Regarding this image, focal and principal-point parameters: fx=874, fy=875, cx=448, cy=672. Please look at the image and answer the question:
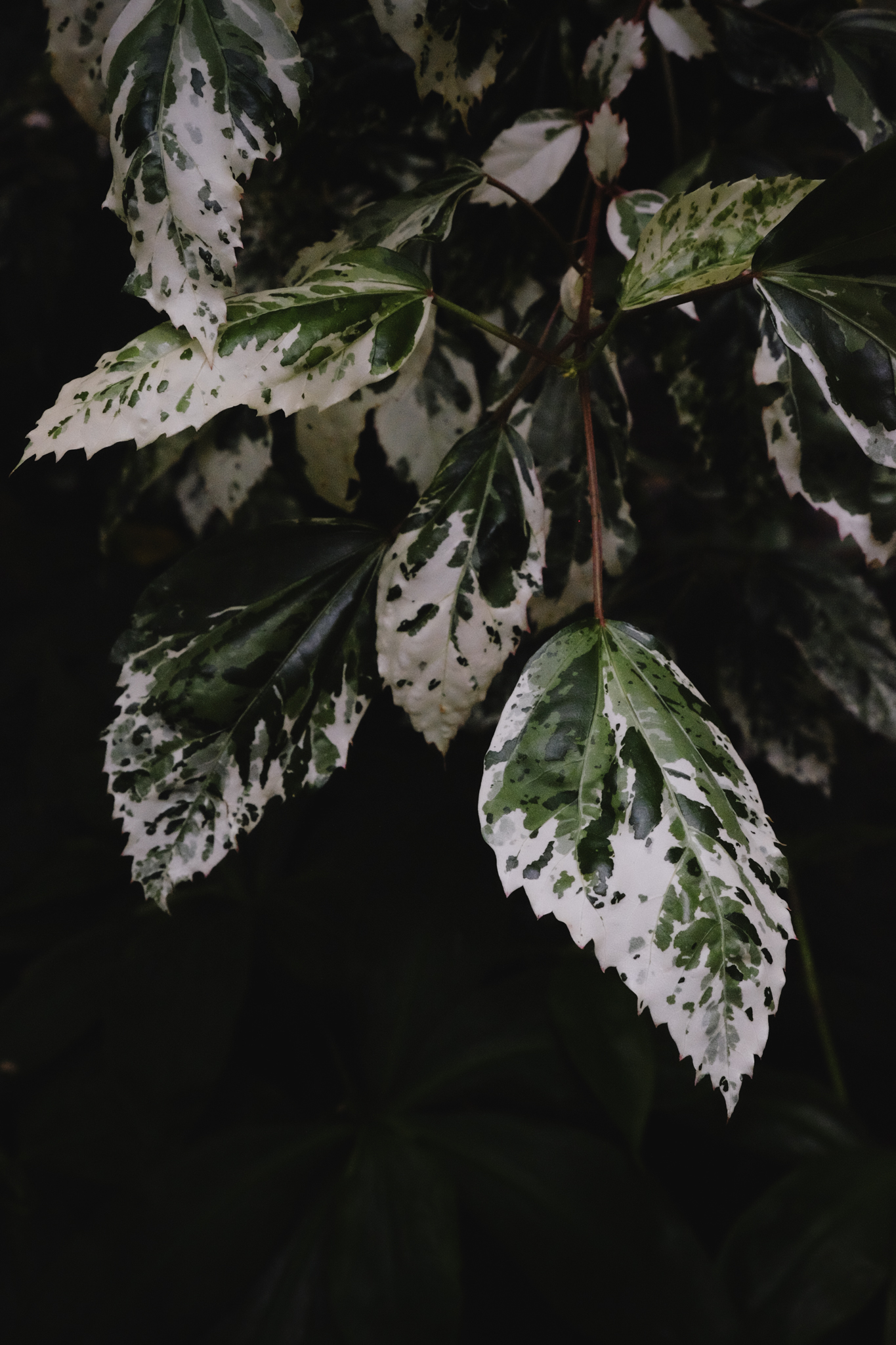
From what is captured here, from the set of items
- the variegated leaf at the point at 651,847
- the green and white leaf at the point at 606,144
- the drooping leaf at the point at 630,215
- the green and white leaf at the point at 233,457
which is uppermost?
the green and white leaf at the point at 606,144

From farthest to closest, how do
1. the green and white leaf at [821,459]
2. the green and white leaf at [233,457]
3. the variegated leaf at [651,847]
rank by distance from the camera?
the green and white leaf at [233,457]
the green and white leaf at [821,459]
the variegated leaf at [651,847]

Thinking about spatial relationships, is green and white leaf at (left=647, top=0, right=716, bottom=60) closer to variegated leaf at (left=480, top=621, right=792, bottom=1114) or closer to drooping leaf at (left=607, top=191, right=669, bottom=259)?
drooping leaf at (left=607, top=191, right=669, bottom=259)

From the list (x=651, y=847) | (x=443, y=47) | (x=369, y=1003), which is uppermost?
(x=443, y=47)

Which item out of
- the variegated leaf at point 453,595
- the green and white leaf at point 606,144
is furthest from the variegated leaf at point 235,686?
the green and white leaf at point 606,144

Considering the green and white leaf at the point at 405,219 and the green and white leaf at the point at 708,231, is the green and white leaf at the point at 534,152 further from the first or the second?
the green and white leaf at the point at 708,231

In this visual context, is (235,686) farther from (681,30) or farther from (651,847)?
(681,30)

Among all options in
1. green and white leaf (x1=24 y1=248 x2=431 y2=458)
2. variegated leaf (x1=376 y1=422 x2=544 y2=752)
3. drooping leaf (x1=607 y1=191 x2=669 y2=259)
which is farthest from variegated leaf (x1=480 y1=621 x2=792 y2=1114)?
drooping leaf (x1=607 y1=191 x2=669 y2=259)

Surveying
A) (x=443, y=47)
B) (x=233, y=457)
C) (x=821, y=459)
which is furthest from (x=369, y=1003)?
(x=443, y=47)
